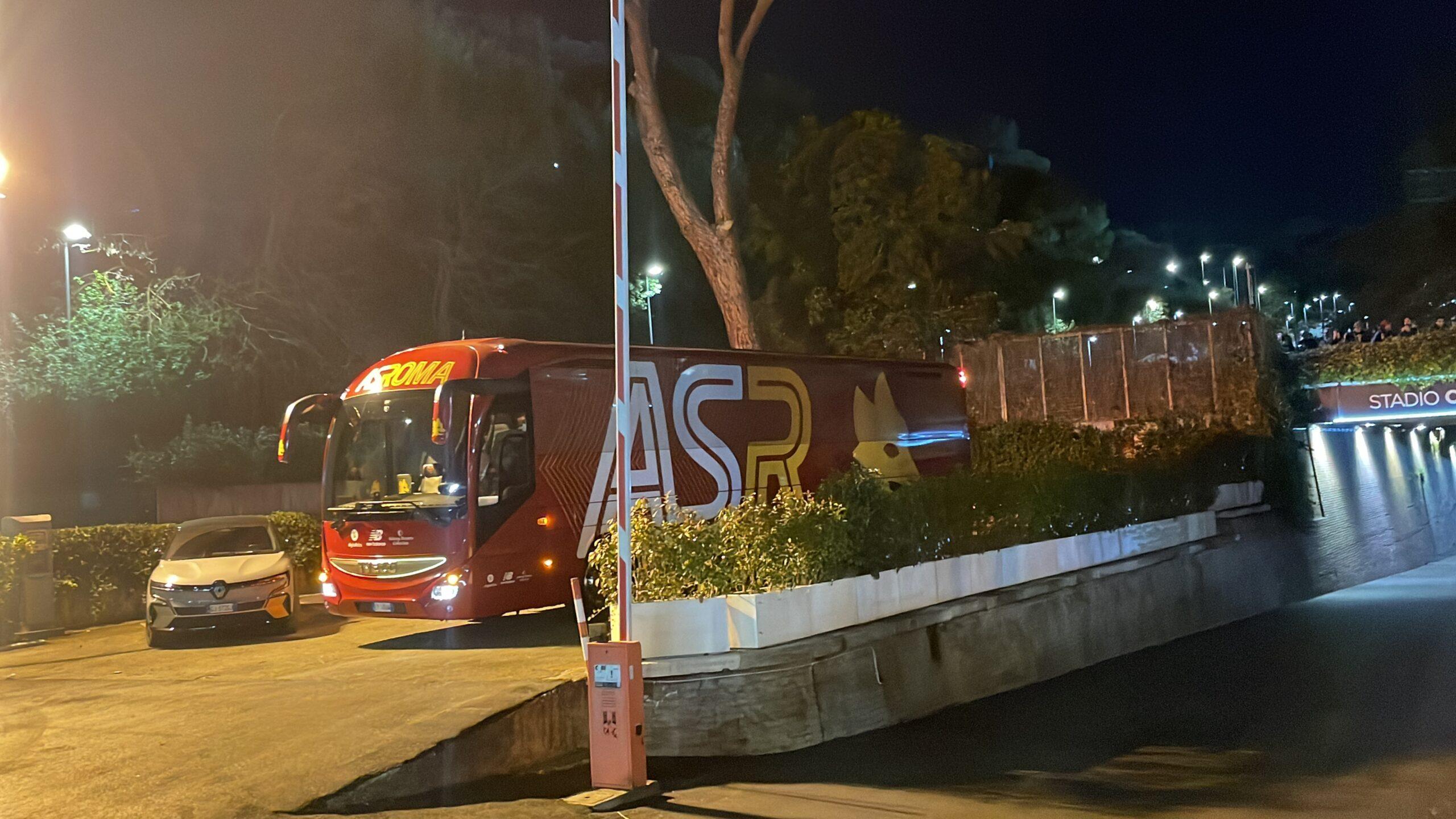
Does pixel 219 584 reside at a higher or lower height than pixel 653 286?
lower

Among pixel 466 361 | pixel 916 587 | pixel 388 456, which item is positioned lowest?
pixel 916 587

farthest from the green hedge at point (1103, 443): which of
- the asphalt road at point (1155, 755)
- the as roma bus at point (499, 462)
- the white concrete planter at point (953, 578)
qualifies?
the white concrete planter at point (953, 578)

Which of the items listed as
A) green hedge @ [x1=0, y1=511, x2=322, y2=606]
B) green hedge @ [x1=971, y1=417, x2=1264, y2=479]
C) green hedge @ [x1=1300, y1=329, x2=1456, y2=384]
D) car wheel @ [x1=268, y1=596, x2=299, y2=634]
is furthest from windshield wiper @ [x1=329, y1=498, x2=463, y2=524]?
green hedge @ [x1=1300, y1=329, x2=1456, y2=384]

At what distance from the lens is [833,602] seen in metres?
9.90

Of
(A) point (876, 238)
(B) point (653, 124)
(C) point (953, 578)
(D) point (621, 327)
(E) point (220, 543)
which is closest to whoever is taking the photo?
(D) point (621, 327)

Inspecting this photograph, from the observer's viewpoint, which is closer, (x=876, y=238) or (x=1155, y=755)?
(x=1155, y=755)

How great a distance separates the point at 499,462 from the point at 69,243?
57.1ft

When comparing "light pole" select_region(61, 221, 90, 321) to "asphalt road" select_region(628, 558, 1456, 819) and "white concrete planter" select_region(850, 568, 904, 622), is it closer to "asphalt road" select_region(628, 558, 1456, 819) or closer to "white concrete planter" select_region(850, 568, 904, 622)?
"white concrete planter" select_region(850, 568, 904, 622)

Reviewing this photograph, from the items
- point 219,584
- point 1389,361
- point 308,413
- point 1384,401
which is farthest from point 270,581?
point 1389,361

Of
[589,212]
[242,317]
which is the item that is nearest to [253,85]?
[242,317]

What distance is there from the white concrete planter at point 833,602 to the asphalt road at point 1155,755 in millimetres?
991

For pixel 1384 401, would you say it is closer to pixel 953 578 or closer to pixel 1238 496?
pixel 1238 496

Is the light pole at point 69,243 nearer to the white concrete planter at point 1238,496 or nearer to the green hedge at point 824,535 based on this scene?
the green hedge at point 824,535

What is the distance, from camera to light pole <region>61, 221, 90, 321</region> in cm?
2111
